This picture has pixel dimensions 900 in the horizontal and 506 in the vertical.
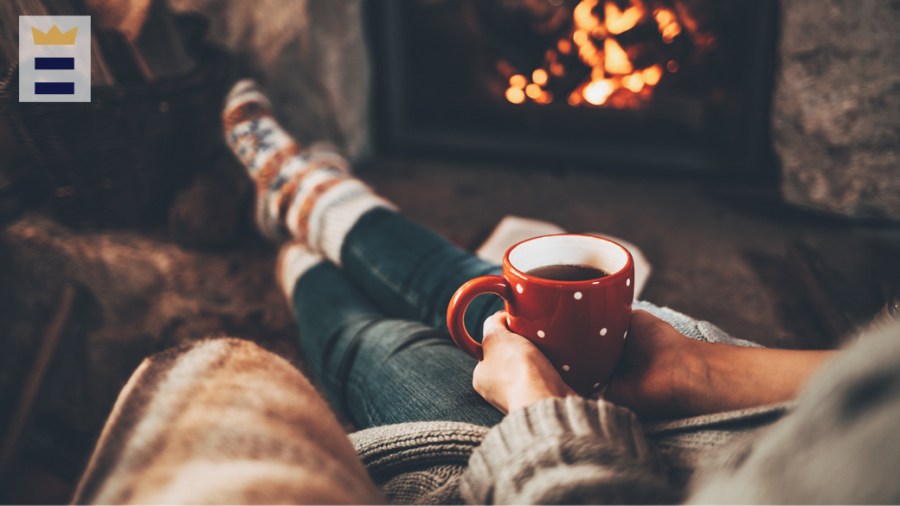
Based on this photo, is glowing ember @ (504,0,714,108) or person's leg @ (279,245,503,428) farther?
glowing ember @ (504,0,714,108)

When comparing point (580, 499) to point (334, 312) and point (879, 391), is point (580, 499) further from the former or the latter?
point (334, 312)

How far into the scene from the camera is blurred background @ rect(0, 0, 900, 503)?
115 cm

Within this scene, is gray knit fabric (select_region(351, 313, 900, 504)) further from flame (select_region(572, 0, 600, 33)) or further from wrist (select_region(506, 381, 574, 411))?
flame (select_region(572, 0, 600, 33))

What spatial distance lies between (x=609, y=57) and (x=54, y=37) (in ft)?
4.16

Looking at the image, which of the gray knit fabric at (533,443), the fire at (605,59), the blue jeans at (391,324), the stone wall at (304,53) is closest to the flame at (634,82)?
the fire at (605,59)

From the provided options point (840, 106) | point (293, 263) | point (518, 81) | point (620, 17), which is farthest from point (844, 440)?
point (518, 81)

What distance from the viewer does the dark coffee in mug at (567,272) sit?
552mm

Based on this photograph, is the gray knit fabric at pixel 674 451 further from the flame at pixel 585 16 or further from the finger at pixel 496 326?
the flame at pixel 585 16

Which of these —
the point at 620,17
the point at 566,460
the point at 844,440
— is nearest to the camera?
the point at 844,440

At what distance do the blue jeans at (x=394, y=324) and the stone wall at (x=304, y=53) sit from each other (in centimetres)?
88

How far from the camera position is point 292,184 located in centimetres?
109

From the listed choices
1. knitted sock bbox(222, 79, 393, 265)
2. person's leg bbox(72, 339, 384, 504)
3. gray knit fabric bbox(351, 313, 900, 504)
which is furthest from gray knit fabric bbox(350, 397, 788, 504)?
knitted sock bbox(222, 79, 393, 265)

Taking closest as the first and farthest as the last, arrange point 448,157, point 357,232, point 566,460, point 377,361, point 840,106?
point 566,460
point 377,361
point 357,232
point 840,106
point 448,157

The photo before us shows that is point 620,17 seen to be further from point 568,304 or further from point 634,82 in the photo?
point 568,304
